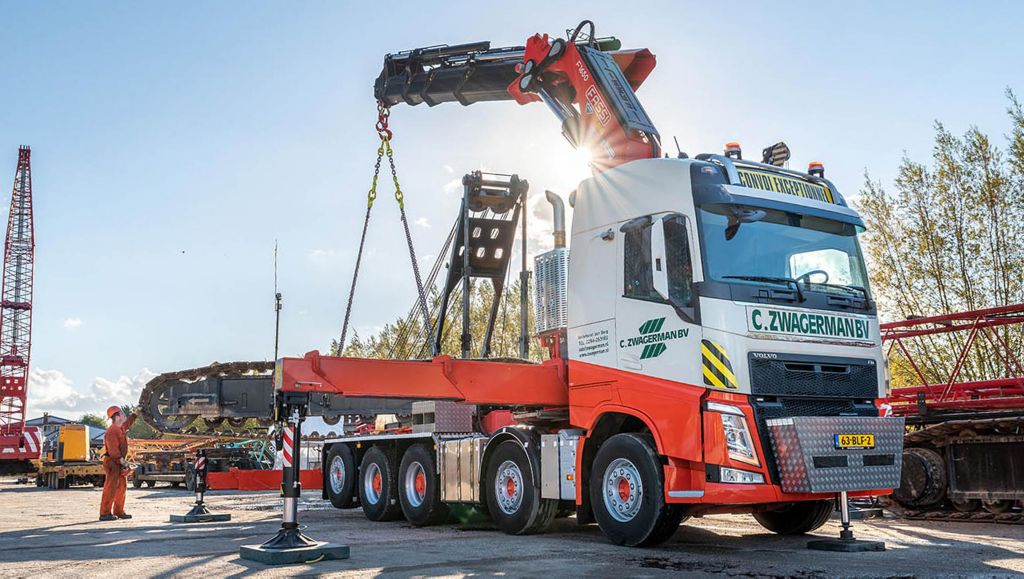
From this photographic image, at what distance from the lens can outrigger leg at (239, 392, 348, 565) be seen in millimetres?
9141

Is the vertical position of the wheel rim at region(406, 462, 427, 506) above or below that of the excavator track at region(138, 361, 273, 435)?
below

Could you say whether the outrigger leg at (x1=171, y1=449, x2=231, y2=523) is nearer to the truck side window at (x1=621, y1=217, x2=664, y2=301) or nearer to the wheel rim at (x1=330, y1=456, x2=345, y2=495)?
the wheel rim at (x1=330, y1=456, x2=345, y2=495)

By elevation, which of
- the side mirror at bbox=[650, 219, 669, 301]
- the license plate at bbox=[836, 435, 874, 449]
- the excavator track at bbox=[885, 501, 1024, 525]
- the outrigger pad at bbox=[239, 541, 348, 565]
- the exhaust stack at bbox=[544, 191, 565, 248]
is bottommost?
the excavator track at bbox=[885, 501, 1024, 525]

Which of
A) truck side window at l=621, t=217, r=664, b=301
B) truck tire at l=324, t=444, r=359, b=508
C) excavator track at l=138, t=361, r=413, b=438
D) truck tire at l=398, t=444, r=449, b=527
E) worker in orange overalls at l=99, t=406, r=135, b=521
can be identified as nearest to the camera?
truck side window at l=621, t=217, r=664, b=301

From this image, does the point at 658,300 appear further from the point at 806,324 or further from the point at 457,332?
the point at 457,332

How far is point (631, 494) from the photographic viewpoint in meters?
10.3

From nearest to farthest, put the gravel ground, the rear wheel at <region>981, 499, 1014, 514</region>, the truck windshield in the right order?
Answer: the gravel ground → the truck windshield → the rear wheel at <region>981, 499, 1014, 514</region>

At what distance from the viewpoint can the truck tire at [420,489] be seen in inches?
565

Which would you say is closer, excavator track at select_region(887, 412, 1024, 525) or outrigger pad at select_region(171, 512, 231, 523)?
excavator track at select_region(887, 412, 1024, 525)

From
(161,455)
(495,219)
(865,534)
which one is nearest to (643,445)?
(865,534)

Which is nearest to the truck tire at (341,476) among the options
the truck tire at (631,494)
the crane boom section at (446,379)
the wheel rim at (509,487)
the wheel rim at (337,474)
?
the wheel rim at (337,474)

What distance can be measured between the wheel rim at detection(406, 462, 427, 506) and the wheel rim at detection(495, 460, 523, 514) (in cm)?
209

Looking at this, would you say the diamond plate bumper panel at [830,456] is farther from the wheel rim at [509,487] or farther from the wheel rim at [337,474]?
the wheel rim at [337,474]

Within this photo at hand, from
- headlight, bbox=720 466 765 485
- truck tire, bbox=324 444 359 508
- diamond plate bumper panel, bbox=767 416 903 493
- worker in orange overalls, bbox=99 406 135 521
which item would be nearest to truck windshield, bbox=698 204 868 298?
diamond plate bumper panel, bbox=767 416 903 493
